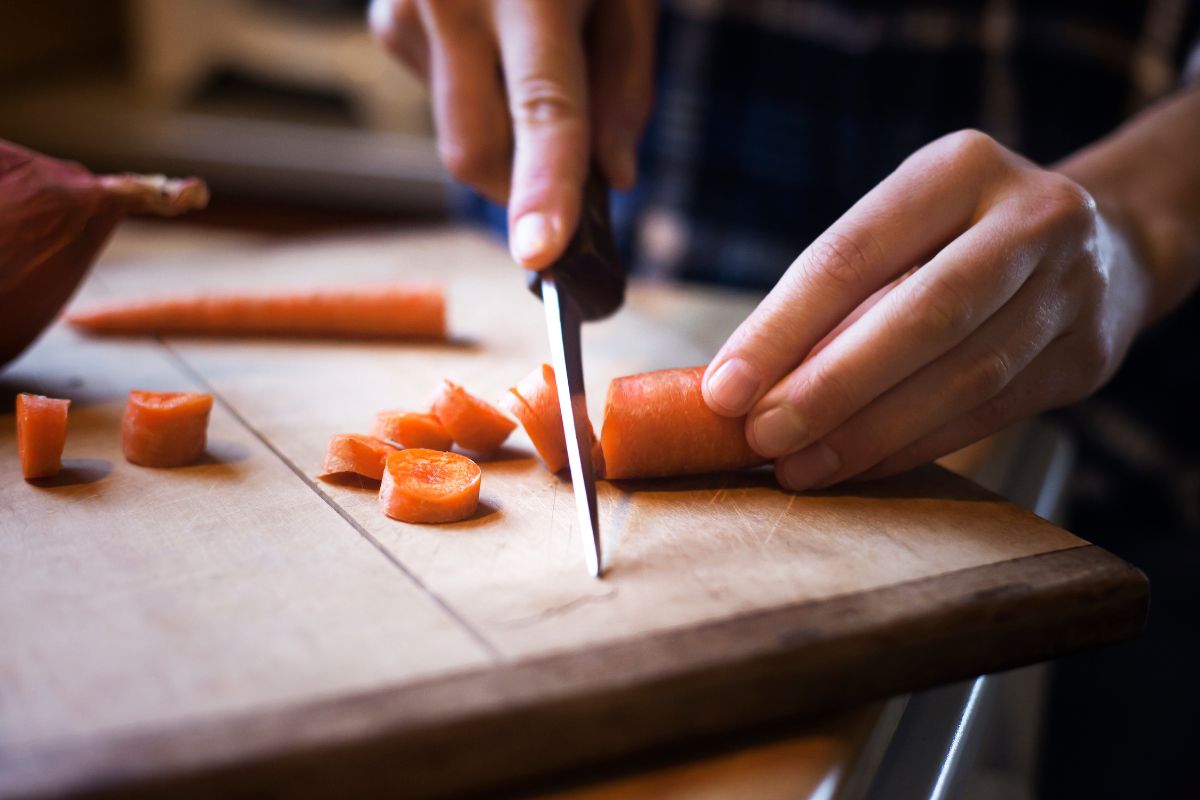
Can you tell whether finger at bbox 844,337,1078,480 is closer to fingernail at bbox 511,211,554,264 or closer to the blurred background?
fingernail at bbox 511,211,554,264

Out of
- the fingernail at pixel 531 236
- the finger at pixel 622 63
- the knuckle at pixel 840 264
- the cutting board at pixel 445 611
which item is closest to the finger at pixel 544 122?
the fingernail at pixel 531 236

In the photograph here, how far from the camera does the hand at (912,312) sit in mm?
1263

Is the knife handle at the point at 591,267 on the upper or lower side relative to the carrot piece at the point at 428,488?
upper

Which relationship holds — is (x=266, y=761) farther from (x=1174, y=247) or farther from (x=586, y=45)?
(x=586, y=45)

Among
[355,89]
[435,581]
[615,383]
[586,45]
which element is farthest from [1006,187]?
[355,89]

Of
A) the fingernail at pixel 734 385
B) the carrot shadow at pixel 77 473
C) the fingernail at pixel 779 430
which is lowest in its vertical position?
the carrot shadow at pixel 77 473

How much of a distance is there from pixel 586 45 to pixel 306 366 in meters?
0.88

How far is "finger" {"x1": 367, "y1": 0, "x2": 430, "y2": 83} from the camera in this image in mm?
2059

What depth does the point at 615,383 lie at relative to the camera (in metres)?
1.40

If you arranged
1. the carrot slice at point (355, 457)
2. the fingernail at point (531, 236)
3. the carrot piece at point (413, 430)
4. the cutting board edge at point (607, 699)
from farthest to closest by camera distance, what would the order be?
the fingernail at point (531, 236), the carrot piece at point (413, 430), the carrot slice at point (355, 457), the cutting board edge at point (607, 699)

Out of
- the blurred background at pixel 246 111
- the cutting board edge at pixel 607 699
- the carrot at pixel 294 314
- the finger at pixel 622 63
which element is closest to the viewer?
the cutting board edge at pixel 607 699

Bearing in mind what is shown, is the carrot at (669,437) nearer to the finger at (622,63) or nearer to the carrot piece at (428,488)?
the carrot piece at (428,488)

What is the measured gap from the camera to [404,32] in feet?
6.89

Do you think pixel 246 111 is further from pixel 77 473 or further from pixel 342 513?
pixel 342 513
